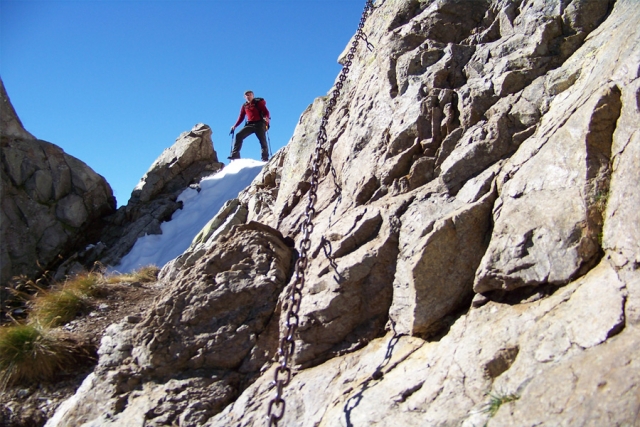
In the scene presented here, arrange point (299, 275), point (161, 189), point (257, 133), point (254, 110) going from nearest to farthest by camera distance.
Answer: point (299, 275) → point (254, 110) → point (257, 133) → point (161, 189)

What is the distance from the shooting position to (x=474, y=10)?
26.3 ft

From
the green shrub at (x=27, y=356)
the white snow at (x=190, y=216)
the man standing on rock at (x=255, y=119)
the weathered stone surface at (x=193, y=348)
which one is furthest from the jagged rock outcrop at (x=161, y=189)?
the weathered stone surface at (x=193, y=348)

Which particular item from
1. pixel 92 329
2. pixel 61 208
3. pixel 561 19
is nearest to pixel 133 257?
pixel 61 208

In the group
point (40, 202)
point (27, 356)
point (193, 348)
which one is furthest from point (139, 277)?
point (40, 202)

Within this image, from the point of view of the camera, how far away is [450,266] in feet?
15.5

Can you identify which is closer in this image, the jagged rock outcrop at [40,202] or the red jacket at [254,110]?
the jagged rock outcrop at [40,202]

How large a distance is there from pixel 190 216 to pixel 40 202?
4.77 m

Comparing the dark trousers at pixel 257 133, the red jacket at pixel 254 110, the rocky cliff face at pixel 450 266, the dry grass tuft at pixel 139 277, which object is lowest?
the rocky cliff face at pixel 450 266

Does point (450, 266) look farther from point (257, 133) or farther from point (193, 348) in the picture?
point (257, 133)

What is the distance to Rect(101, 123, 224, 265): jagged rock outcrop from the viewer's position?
55.5 feet

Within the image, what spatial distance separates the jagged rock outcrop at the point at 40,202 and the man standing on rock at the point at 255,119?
5665 millimetres

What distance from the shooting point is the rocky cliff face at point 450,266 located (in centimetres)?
351

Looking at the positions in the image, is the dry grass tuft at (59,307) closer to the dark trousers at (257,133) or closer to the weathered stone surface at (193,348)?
the weathered stone surface at (193,348)

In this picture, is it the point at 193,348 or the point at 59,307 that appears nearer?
the point at 193,348
